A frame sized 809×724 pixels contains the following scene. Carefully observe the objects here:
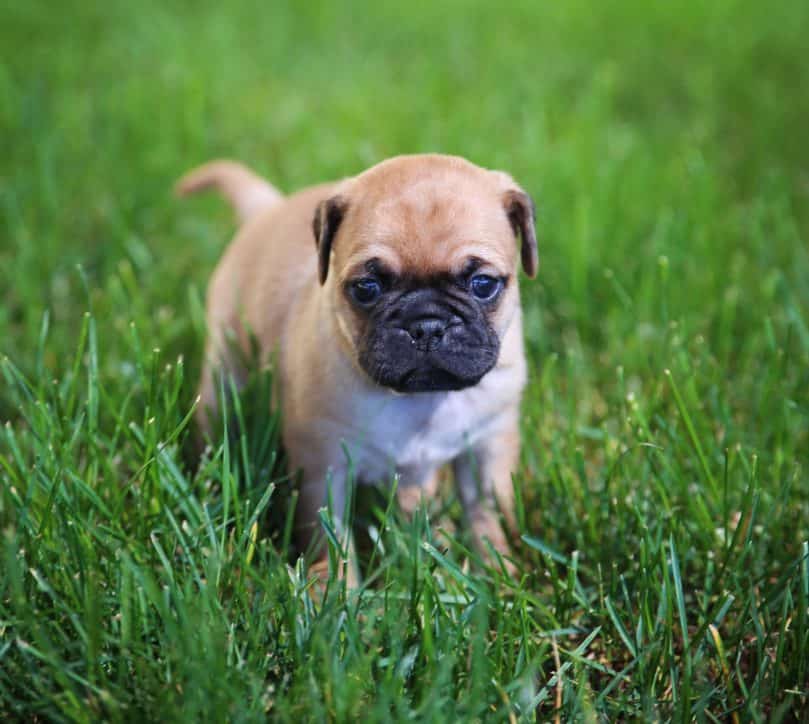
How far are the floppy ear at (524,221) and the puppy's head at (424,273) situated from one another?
86 millimetres

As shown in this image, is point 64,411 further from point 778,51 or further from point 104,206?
point 778,51

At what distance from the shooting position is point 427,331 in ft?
9.30

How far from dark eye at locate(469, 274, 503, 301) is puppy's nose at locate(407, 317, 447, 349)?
0.20 m

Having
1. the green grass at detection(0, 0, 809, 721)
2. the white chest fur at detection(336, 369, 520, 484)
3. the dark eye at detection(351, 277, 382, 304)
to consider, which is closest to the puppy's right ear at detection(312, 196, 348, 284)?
the dark eye at detection(351, 277, 382, 304)

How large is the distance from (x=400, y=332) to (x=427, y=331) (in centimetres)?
8

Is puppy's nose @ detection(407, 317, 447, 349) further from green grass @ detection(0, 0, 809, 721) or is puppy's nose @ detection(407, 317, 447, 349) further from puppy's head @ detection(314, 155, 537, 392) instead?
green grass @ detection(0, 0, 809, 721)

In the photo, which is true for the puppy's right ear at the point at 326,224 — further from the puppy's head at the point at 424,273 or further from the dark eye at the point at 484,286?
the dark eye at the point at 484,286

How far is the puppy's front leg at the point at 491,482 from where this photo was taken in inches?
135

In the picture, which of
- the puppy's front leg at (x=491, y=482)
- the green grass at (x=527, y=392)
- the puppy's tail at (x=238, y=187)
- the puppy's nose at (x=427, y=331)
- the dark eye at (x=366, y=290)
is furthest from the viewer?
the puppy's tail at (x=238, y=187)

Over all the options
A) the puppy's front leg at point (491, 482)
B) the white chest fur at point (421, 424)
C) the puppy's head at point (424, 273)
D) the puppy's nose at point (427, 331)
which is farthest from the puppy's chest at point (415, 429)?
the puppy's nose at point (427, 331)

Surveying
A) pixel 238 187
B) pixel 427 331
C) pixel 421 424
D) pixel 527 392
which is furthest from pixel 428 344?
pixel 238 187

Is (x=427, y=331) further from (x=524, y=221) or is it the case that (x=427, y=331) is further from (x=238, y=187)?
(x=238, y=187)

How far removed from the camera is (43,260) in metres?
5.12

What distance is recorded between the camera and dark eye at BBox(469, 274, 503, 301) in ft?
9.73
